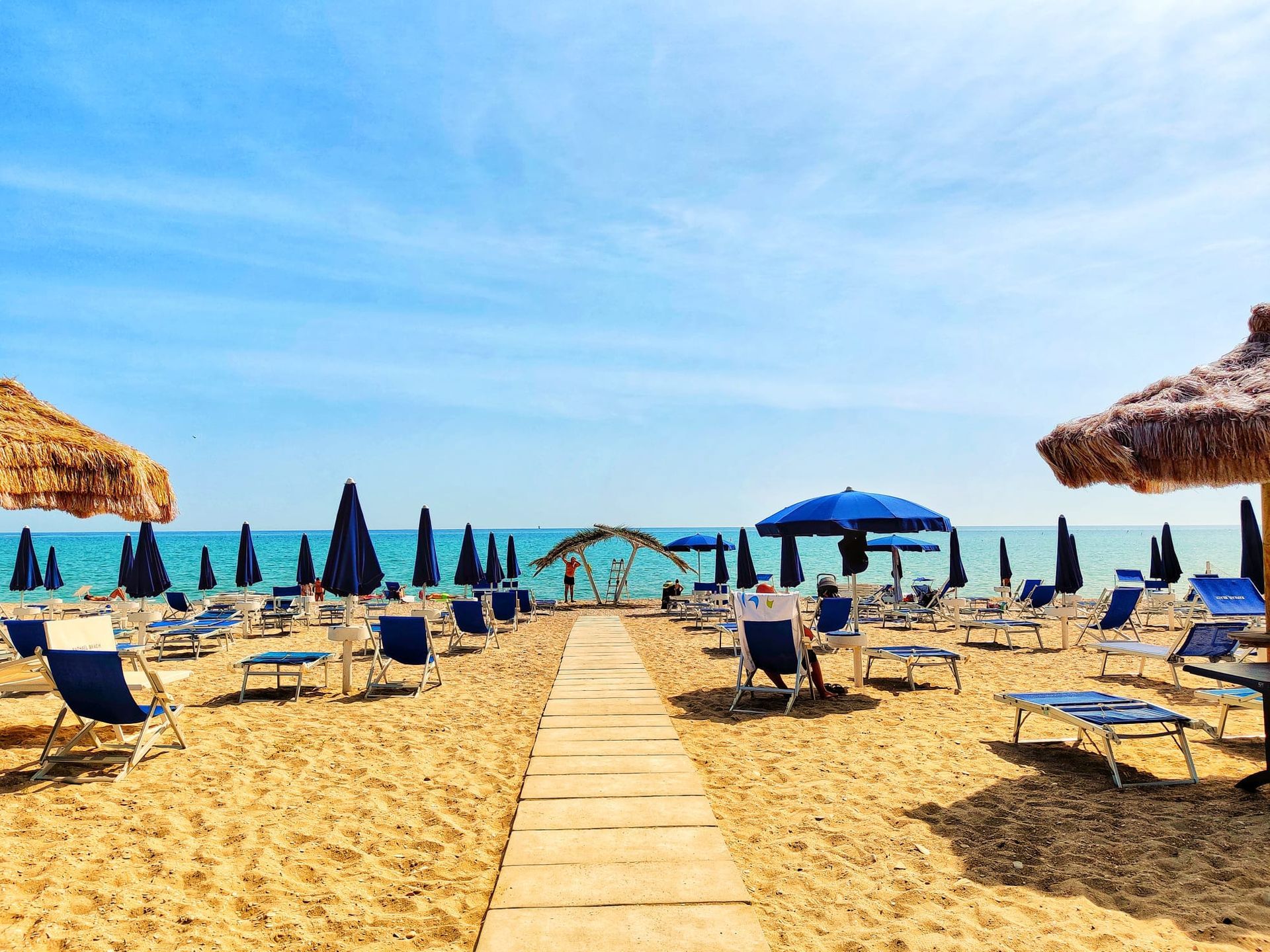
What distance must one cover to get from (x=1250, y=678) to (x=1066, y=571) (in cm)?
869

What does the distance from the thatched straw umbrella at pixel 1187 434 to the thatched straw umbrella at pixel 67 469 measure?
21.7 ft

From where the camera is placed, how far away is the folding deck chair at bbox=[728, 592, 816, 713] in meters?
6.20

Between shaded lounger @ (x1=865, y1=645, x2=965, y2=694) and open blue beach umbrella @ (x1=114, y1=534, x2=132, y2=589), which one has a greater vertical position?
open blue beach umbrella @ (x1=114, y1=534, x2=132, y2=589)

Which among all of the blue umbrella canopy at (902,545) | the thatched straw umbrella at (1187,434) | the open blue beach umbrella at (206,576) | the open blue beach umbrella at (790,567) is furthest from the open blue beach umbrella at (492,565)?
the thatched straw umbrella at (1187,434)

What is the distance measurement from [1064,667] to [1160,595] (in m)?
7.95

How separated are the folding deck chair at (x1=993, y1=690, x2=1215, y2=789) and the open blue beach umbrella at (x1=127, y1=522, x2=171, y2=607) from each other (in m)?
12.3

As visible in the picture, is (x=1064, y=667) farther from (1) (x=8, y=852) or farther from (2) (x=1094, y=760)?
(1) (x=8, y=852)

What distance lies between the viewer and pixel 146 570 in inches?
483

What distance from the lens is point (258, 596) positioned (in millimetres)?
14742

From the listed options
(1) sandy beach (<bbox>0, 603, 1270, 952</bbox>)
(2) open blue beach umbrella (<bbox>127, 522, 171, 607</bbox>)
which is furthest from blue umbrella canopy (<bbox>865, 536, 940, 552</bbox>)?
(2) open blue beach umbrella (<bbox>127, 522, 171, 607</bbox>)

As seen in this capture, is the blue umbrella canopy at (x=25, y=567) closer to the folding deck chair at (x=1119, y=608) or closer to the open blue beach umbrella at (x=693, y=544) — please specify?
the open blue beach umbrella at (x=693, y=544)

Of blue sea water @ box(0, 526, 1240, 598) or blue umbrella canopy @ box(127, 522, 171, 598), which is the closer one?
blue umbrella canopy @ box(127, 522, 171, 598)

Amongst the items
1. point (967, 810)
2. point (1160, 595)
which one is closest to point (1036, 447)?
point (967, 810)

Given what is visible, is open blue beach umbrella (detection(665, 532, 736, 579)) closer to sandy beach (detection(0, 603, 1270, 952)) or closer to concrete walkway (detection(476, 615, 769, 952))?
sandy beach (detection(0, 603, 1270, 952))
